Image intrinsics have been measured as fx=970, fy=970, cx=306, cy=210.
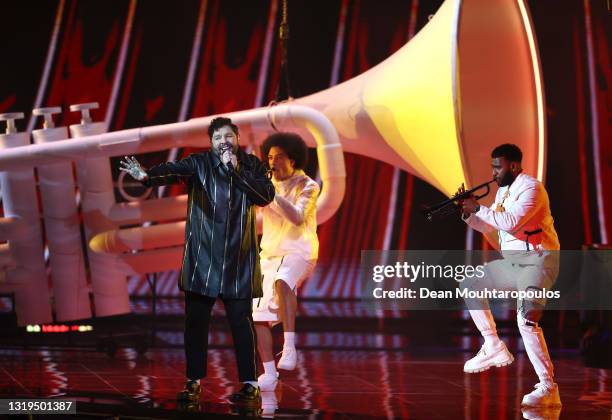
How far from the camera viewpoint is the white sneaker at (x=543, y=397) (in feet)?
13.3

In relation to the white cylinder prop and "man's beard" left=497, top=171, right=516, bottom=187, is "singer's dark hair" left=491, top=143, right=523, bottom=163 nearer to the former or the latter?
"man's beard" left=497, top=171, right=516, bottom=187

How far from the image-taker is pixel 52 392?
4.30 m

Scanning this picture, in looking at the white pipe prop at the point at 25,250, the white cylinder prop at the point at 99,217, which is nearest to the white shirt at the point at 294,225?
the white cylinder prop at the point at 99,217

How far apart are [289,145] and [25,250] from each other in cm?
198

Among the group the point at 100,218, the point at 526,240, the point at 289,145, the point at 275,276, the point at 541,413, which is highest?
the point at 289,145

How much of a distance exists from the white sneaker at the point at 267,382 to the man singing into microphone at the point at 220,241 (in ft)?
1.61

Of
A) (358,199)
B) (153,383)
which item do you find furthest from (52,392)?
(358,199)

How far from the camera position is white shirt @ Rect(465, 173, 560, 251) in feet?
13.3

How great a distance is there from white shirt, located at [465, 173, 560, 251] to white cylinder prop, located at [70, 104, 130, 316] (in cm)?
236

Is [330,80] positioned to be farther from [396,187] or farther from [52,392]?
[52,392]

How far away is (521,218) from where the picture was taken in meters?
4.06

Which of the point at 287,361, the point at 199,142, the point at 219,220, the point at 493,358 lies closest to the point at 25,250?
the point at 199,142

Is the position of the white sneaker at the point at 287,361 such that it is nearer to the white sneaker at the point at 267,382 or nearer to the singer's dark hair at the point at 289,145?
the white sneaker at the point at 267,382

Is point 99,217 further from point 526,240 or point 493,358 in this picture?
point 526,240
